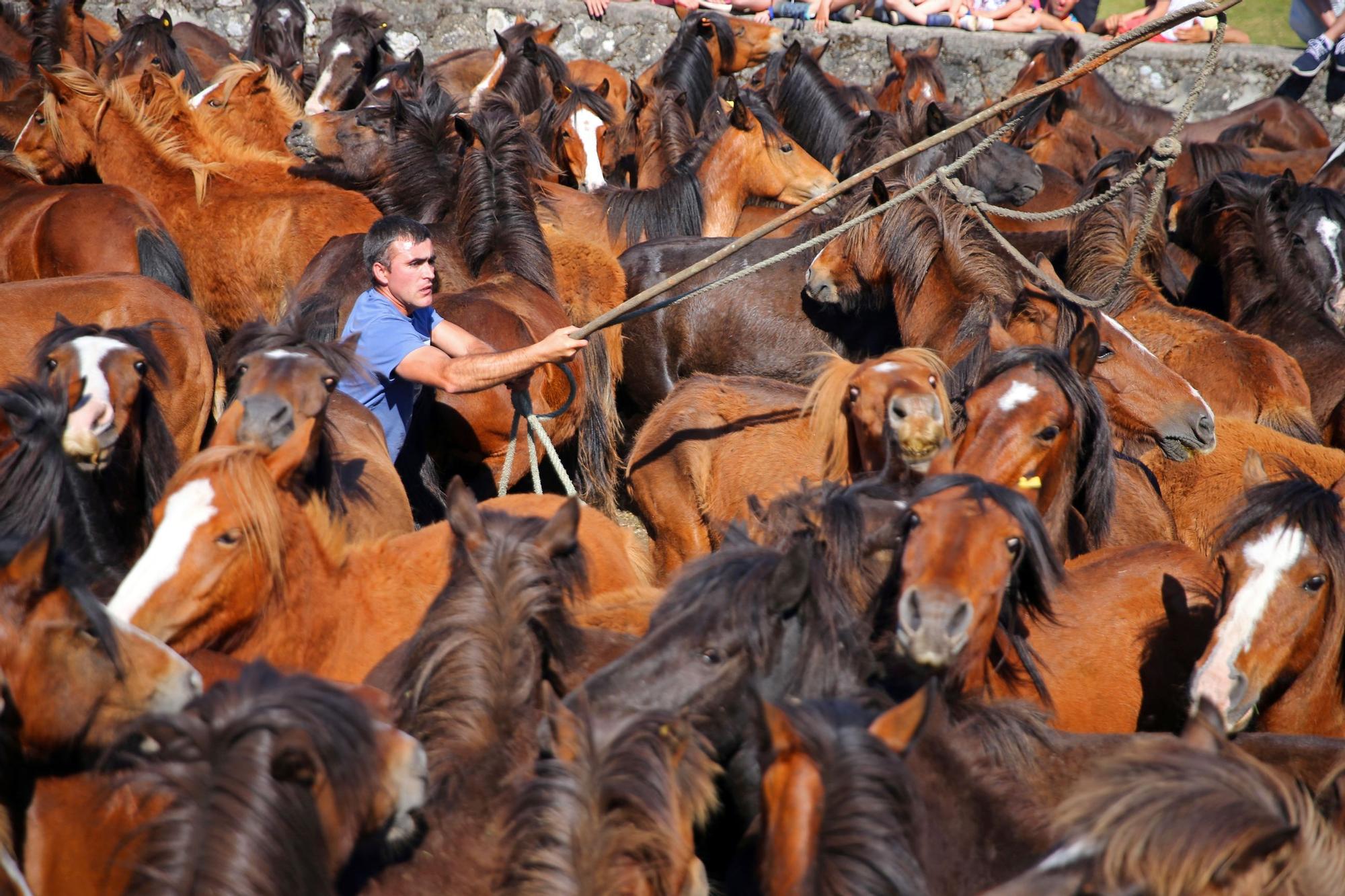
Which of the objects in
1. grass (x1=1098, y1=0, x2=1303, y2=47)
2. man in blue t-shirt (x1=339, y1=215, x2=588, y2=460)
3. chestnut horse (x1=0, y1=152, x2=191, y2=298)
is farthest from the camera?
grass (x1=1098, y1=0, x2=1303, y2=47)

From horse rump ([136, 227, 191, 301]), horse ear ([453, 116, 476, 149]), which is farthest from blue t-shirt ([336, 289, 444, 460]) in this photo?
horse ear ([453, 116, 476, 149])

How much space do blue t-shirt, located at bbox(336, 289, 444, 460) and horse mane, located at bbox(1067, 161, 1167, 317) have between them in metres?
3.16

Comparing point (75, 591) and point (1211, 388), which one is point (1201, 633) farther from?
point (75, 591)

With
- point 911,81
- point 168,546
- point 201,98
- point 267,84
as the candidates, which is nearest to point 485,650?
point 168,546

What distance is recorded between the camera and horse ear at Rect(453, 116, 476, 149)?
623 cm

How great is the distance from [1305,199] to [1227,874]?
5453mm

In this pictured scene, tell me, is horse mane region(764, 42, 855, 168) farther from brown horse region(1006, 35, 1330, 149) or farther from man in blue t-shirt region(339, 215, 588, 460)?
man in blue t-shirt region(339, 215, 588, 460)

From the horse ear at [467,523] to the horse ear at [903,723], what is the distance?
42.6 inches

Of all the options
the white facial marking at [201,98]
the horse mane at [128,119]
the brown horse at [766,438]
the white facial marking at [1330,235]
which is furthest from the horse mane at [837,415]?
the white facial marking at [201,98]

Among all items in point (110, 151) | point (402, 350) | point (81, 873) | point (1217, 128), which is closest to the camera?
point (81, 873)

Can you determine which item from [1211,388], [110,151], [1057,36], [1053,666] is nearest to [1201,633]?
A: [1053,666]

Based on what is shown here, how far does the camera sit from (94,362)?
12.0 ft

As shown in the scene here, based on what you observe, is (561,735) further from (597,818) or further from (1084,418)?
(1084,418)

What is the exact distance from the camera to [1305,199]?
6.20 meters
